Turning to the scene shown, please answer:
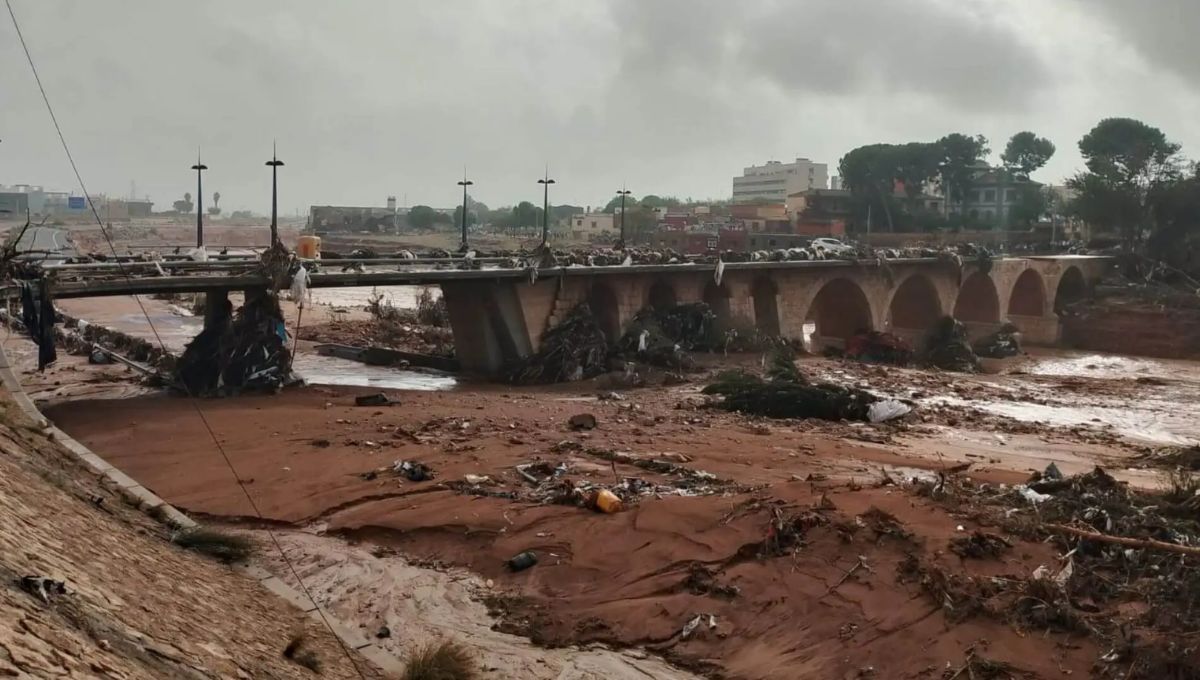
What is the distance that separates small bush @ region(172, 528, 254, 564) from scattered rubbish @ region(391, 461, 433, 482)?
11.2 feet

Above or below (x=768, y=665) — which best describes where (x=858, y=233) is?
above

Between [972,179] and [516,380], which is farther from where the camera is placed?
[972,179]

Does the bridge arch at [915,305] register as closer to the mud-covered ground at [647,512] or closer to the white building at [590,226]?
the mud-covered ground at [647,512]

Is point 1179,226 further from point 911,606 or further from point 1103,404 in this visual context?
point 911,606

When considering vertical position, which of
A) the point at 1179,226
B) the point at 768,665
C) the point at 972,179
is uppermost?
the point at 972,179

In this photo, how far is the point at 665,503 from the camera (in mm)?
12609


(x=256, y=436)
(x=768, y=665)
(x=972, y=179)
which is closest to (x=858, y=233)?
(x=972, y=179)

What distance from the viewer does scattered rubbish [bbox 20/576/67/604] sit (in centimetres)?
630

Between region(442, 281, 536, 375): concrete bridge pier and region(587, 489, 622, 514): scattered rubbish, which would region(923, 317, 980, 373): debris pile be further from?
region(587, 489, 622, 514): scattered rubbish

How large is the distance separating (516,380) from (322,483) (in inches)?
544

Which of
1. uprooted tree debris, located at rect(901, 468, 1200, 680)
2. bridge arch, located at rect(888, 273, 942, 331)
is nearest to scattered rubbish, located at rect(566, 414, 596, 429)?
uprooted tree debris, located at rect(901, 468, 1200, 680)

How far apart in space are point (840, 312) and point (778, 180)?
362ft

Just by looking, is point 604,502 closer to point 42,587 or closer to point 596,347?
point 42,587

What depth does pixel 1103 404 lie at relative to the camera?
29266 mm
